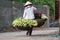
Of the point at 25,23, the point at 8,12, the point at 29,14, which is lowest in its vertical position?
the point at 25,23

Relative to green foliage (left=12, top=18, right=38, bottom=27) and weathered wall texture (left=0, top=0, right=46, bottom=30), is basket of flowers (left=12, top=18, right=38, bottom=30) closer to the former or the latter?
green foliage (left=12, top=18, right=38, bottom=27)

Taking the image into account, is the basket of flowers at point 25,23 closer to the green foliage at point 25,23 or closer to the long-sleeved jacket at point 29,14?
the green foliage at point 25,23

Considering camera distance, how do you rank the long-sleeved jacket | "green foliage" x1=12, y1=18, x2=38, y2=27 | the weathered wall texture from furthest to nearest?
the weathered wall texture
the long-sleeved jacket
"green foliage" x1=12, y1=18, x2=38, y2=27

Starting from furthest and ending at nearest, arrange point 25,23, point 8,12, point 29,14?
point 8,12, point 29,14, point 25,23

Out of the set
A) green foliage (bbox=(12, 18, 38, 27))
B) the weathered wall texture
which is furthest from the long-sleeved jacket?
the weathered wall texture

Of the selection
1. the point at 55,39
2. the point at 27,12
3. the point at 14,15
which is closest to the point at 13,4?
the point at 14,15

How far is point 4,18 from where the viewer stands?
732 inches

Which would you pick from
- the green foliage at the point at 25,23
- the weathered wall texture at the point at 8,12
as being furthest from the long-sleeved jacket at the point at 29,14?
the weathered wall texture at the point at 8,12

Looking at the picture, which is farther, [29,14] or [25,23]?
[29,14]

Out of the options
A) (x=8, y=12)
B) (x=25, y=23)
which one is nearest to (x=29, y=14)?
(x=25, y=23)

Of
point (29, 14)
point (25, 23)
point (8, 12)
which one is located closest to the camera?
point (25, 23)

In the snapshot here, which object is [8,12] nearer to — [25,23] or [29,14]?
[29,14]

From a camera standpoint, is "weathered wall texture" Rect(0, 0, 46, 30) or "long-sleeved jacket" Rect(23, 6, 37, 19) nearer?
"long-sleeved jacket" Rect(23, 6, 37, 19)

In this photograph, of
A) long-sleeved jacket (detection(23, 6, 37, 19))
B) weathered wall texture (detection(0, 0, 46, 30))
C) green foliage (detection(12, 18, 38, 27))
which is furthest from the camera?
weathered wall texture (detection(0, 0, 46, 30))
